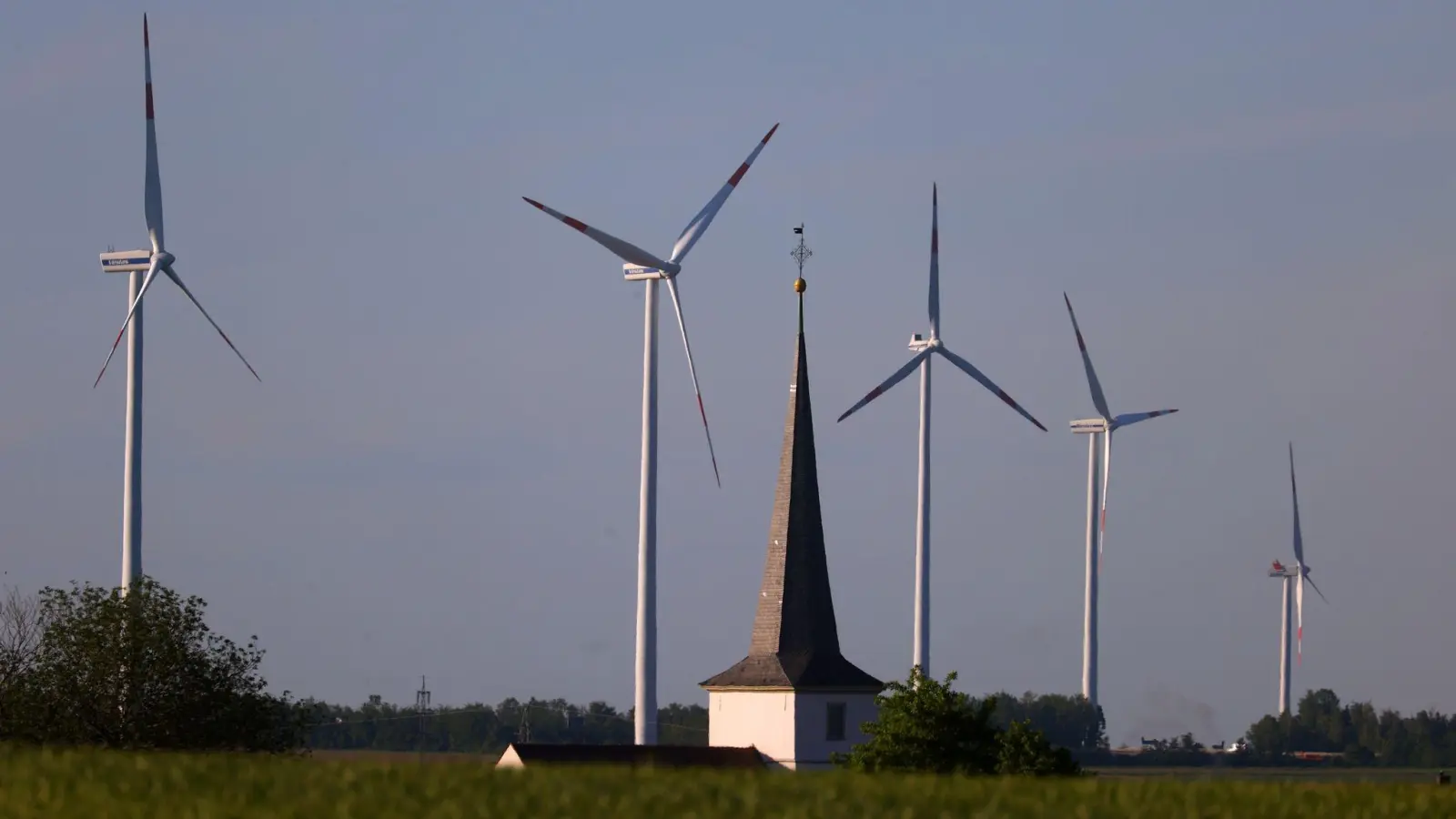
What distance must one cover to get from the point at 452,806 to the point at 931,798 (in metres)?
5.37

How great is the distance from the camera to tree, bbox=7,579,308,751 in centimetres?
8750

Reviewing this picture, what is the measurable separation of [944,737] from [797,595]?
20.3 metres

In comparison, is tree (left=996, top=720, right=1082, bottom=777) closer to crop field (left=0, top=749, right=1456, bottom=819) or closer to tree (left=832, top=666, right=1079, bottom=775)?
tree (left=832, top=666, right=1079, bottom=775)

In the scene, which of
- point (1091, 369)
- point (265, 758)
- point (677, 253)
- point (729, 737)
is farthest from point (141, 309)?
point (265, 758)

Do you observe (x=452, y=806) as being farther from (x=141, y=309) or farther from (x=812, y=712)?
(x=141, y=309)

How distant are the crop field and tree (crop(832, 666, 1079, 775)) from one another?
6671 centimetres

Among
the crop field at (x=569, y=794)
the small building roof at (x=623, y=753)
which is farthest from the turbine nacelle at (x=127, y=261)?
the crop field at (x=569, y=794)

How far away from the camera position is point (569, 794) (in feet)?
77.5

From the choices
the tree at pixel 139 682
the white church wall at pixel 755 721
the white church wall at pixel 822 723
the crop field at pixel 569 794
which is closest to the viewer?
the crop field at pixel 569 794

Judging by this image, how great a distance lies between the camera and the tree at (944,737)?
307ft

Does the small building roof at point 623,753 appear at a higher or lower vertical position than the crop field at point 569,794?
lower

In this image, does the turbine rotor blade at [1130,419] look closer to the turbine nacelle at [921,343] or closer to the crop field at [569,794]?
the turbine nacelle at [921,343]

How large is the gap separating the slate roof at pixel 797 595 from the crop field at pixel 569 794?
279ft

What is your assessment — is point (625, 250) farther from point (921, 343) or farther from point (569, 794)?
point (569, 794)
